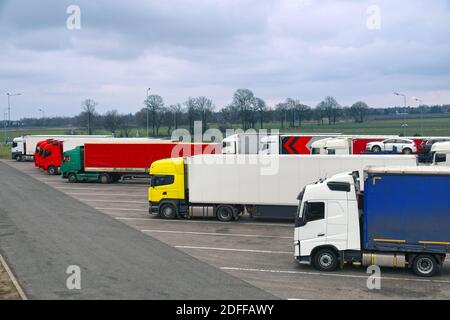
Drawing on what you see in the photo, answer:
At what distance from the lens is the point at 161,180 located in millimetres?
25938

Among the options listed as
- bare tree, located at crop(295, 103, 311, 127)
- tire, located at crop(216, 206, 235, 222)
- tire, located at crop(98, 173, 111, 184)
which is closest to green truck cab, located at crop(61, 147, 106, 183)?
tire, located at crop(98, 173, 111, 184)

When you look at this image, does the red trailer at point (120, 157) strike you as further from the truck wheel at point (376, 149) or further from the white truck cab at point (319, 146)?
the truck wheel at point (376, 149)

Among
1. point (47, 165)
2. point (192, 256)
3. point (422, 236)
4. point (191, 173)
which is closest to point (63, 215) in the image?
point (191, 173)

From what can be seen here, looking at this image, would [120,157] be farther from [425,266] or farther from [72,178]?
[425,266]

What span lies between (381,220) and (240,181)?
32.1 feet

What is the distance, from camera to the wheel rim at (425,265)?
15648mm

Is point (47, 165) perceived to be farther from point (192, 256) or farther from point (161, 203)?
point (192, 256)

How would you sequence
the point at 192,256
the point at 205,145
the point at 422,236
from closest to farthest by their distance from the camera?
the point at 422,236
the point at 192,256
the point at 205,145

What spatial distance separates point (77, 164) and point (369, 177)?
30501mm

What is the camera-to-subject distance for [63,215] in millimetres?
26516

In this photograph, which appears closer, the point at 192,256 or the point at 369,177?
the point at 369,177

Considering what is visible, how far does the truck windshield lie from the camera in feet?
84.5

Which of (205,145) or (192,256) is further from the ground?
(205,145)

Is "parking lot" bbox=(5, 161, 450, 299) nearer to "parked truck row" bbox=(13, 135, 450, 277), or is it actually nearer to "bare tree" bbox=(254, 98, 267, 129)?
"parked truck row" bbox=(13, 135, 450, 277)
